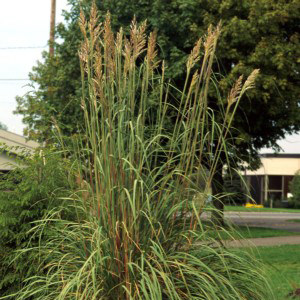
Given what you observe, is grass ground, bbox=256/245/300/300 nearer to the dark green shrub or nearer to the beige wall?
the dark green shrub

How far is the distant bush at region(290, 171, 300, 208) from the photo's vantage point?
46.6 metres

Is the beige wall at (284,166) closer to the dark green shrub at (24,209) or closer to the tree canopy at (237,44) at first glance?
the tree canopy at (237,44)

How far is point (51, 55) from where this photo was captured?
23.0 m

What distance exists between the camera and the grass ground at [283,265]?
7902 millimetres

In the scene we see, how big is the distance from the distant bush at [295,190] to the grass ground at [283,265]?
32.9 metres

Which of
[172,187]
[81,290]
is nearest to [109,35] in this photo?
[172,187]

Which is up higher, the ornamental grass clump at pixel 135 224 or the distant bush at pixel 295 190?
the ornamental grass clump at pixel 135 224

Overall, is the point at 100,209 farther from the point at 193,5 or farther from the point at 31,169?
the point at 193,5

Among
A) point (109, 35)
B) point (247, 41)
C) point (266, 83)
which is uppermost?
point (247, 41)

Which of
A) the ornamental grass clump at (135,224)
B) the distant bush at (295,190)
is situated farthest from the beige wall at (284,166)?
the ornamental grass clump at (135,224)

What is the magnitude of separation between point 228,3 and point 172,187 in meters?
15.3

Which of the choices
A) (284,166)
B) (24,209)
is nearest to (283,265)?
(24,209)

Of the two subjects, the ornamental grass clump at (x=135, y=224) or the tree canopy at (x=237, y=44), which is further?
the tree canopy at (x=237, y=44)

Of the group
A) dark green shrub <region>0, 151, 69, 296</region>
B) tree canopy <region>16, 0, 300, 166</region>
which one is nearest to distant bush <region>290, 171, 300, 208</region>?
tree canopy <region>16, 0, 300, 166</region>
